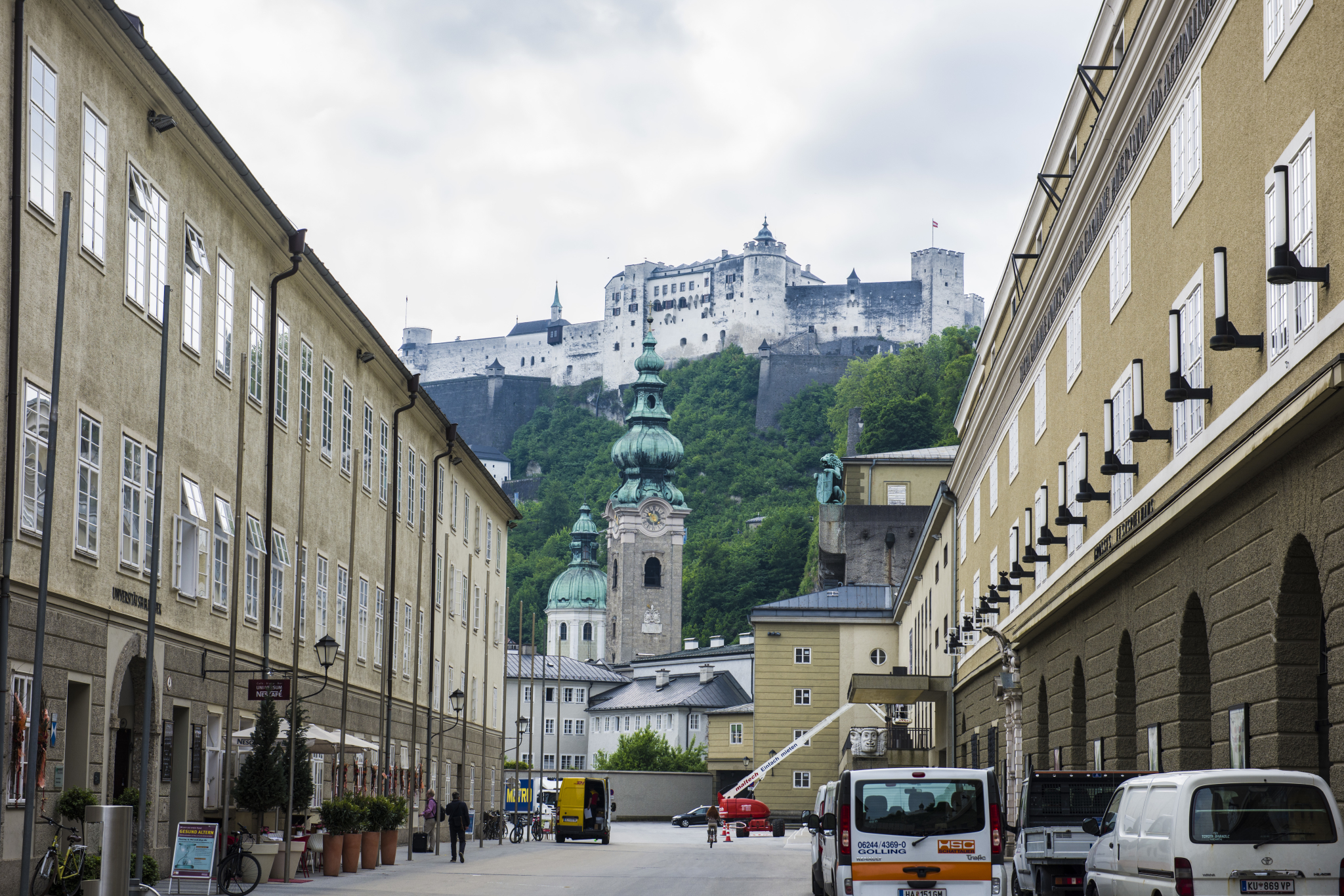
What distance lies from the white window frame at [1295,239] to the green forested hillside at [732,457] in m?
106

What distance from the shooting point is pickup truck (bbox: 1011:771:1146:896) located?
715 inches

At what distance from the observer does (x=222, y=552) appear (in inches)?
983

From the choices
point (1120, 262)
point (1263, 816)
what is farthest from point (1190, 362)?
point (1263, 816)

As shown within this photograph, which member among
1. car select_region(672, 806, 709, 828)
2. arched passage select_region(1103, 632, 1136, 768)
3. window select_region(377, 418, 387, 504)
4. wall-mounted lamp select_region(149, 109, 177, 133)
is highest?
wall-mounted lamp select_region(149, 109, 177, 133)

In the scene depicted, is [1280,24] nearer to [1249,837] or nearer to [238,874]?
[1249,837]

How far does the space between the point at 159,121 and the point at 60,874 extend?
1003cm

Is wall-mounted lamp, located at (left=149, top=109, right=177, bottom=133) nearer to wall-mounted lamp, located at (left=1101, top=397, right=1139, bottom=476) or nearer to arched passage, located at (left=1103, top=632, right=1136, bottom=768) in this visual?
wall-mounted lamp, located at (left=1101, top=397, right=1139, bottom=476)

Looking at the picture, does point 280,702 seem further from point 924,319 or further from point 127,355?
point 924,319

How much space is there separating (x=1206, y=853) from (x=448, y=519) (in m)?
35.0

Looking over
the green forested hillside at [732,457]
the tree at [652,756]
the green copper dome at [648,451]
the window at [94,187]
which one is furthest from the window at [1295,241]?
the green copper dome at [648,451]

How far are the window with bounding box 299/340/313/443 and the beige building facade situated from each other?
0.36 feet

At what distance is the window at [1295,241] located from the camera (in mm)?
13898

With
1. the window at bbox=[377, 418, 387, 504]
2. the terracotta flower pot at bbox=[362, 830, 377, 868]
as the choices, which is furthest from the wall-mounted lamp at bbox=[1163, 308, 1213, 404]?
the window at bbox=[377, 418, 387, 504]

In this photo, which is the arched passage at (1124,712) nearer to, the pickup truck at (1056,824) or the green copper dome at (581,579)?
the pickup truck at (1056,824)
